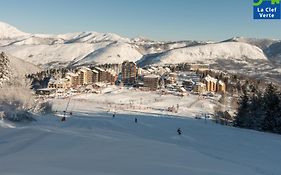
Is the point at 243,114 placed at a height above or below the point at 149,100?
below

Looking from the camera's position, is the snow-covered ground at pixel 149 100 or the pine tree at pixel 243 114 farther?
the snow-covered ground at pixel 149 100

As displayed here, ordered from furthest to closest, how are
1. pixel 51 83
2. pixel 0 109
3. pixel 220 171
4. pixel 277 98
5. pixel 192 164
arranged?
pixel 51 83 → pixel 277 98 → pixel 0 109 → pixel 192 164 → pixel 220 171

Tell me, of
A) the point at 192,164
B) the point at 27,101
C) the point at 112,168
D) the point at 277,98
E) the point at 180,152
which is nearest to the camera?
the point at 112,168

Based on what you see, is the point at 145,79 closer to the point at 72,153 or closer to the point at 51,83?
the point at 51,83

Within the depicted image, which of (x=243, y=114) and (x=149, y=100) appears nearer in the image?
(x=243, y=114)

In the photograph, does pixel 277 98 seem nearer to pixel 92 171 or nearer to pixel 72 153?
pixel 72 153

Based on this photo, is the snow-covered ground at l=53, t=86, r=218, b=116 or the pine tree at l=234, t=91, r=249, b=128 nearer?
the pine tree at l=234, t=91, r=249, b=128

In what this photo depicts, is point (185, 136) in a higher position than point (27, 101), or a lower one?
lower

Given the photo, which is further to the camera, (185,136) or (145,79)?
(145,79)

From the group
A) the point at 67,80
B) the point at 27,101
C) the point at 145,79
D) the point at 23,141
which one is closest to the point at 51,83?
the point at 67,80
